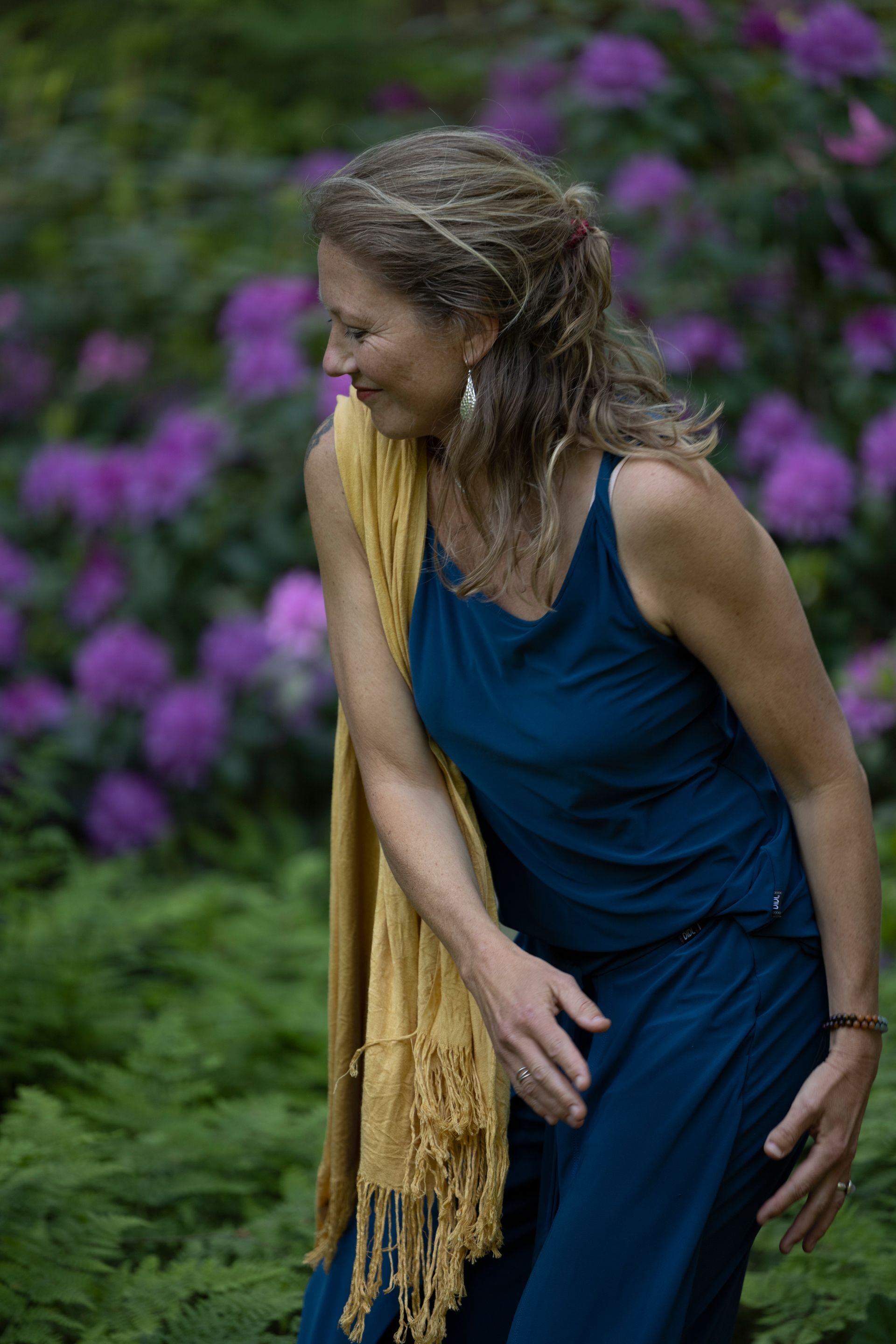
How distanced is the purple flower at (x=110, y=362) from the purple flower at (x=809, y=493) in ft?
9.78

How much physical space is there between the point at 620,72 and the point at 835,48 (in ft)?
2.25

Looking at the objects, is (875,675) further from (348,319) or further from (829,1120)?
(348,319)

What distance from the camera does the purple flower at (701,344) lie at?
467 cm

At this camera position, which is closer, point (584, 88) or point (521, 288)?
point (521, 288)

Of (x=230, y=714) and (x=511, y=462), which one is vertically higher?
(x=511, y=462)

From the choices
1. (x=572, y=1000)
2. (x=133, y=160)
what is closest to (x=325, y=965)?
(x=572, y=1000)

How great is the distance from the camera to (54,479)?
5.22 m

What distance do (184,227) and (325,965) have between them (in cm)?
374

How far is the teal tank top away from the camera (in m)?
1.76

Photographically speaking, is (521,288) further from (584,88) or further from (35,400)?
(35,400)

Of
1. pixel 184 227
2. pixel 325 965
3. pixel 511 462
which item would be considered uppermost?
pixel 184 227

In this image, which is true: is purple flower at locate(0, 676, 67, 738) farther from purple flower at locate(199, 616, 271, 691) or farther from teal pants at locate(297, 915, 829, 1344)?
teal pants at locate(297, 915, 829, 1344)

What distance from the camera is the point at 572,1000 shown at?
1641 mm

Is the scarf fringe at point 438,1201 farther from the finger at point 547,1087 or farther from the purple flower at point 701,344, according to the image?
the purple flower at point 701,344
